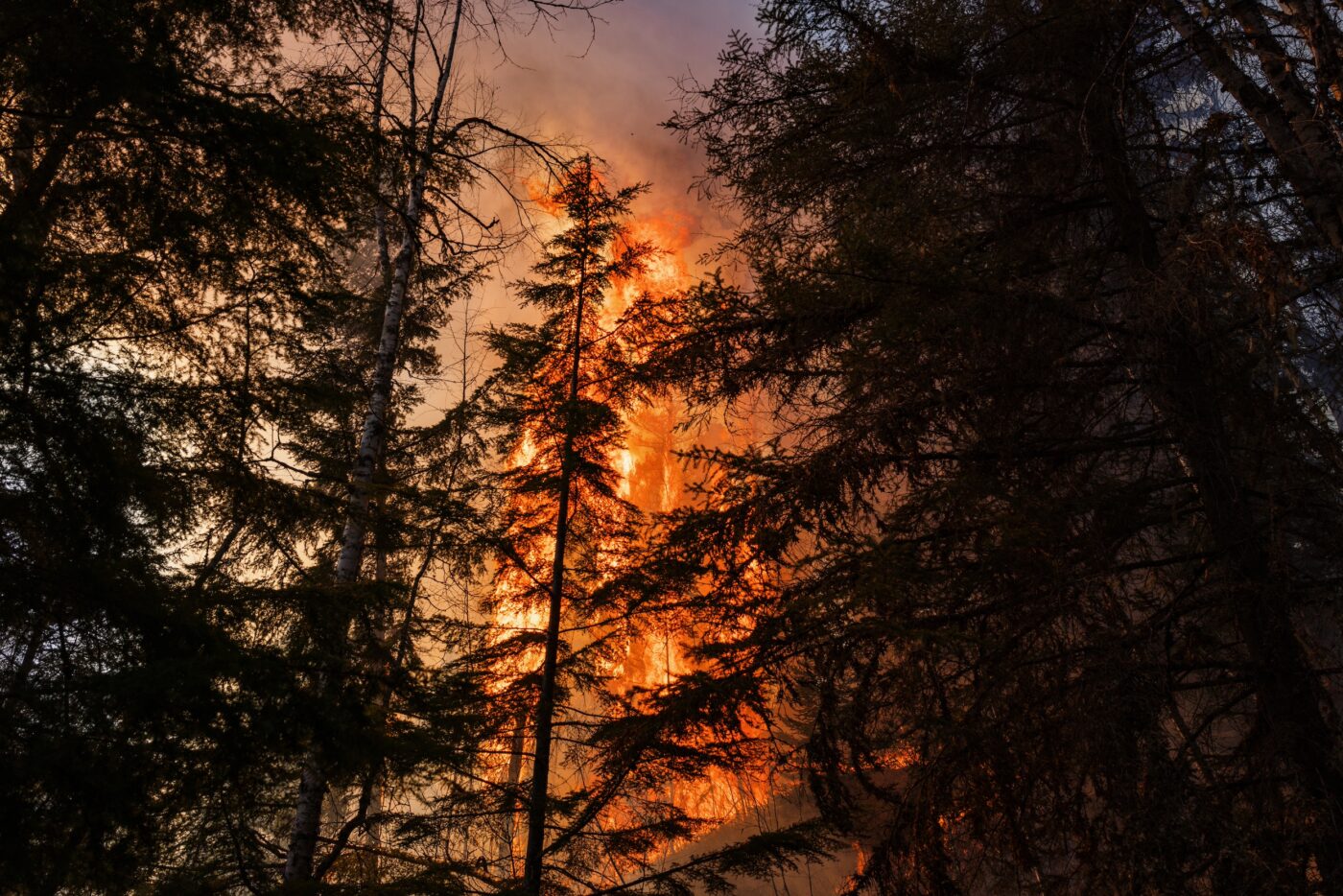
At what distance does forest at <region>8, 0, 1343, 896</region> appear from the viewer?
9.96ft

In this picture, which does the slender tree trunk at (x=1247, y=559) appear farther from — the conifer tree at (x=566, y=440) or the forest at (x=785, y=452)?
the conifer tree at (x=566, y=440)

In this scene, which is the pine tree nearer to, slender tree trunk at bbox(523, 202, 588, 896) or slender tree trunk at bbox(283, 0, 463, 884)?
slender tree trunk at bbox(523, 202, 588, 896)

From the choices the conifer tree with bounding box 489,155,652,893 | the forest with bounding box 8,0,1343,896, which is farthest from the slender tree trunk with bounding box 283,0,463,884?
the conifer tree with bounding box 489,155,652,893

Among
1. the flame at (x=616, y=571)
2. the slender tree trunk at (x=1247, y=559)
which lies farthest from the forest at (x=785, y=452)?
the flame at (x=616, y=571)

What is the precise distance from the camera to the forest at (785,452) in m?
3.04

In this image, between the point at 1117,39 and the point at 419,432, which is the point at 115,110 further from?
the point at 419,432

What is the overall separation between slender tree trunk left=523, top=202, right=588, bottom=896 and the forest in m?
0.06

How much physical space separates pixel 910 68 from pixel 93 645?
560cm

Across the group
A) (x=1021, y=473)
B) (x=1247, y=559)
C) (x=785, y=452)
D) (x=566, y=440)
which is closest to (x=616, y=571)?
(x=566, y=440)

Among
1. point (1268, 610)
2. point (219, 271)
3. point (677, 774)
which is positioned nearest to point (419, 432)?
point (677, 774)

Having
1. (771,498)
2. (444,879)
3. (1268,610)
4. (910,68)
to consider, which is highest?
(910,68)

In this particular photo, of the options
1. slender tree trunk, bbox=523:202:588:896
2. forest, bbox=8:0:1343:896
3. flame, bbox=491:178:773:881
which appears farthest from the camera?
flame, bbox=491:178:773:881

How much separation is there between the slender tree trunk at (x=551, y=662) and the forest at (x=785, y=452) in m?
0.06

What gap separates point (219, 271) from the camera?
409cm
